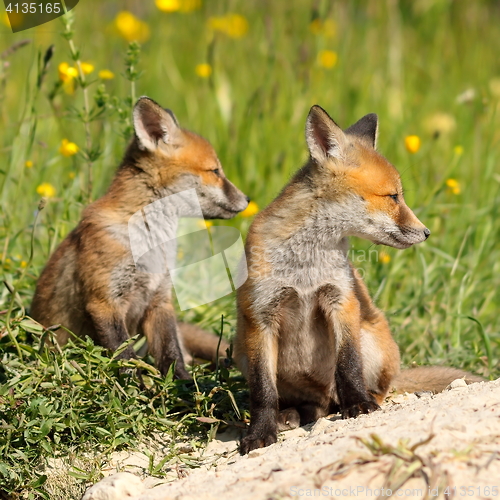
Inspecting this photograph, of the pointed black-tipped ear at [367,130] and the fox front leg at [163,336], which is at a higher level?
the pointed black-tipped ear at [367,130]

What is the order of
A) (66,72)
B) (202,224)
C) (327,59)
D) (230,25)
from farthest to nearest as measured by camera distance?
(230,25)
(327,59)
(202,224)
(66,72)

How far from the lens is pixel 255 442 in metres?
3.60

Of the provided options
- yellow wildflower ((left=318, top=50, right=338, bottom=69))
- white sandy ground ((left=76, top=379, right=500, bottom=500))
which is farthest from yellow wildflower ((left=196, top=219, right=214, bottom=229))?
yellow wildflower ((left=318, top=50, right=338, bottom=69))

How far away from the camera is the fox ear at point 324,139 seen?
394cm

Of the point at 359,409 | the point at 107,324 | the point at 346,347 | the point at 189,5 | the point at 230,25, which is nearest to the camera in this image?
the point at 359,409

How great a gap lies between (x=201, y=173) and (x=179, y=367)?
1317mm

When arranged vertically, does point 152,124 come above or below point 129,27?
below

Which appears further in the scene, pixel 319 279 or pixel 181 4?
pixel 181 4

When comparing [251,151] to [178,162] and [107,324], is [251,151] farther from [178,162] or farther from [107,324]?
Answer: [107,324]

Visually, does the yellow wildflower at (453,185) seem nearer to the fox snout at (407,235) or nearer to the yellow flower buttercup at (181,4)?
the fox snout at (407,235)

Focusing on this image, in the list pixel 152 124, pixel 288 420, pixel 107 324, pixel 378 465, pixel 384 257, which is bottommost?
pixel 288 420

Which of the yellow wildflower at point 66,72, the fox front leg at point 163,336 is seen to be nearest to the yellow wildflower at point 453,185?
the fox front leg at point 163,336

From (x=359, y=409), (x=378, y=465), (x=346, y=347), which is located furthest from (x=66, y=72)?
(x=378, y=465)

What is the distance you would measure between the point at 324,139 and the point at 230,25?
4441mm
